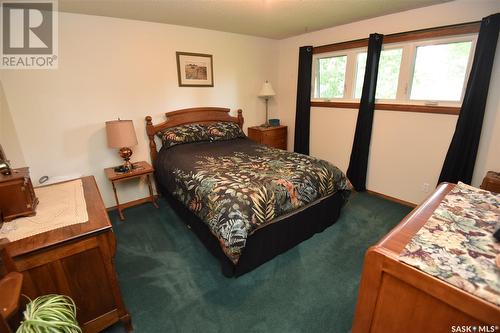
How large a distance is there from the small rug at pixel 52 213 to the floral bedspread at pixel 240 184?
2.68ft

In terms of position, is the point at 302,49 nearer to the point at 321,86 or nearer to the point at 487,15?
the point at 321,86

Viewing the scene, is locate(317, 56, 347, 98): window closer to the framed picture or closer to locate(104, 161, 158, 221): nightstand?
the framed picture

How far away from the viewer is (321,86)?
3787 millimetres

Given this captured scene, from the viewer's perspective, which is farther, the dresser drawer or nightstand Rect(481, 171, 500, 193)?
the dresser drawer

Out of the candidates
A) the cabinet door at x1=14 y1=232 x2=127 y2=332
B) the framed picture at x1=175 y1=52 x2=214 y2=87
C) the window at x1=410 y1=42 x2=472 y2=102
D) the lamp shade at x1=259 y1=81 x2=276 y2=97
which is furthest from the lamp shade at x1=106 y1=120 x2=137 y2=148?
the window at x1=410 y1=42 x2=472 y2=102

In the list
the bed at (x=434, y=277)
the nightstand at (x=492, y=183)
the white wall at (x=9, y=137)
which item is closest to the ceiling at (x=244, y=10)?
the white wall at (x=9, y=137)

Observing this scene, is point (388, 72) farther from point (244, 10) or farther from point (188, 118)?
point (188, 118)

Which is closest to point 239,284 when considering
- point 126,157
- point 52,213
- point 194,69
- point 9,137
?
point 52,213

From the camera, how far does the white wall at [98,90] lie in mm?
2438

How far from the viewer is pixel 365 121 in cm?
313

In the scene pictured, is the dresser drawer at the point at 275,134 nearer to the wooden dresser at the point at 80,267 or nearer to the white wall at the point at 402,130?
the white wall at the point at 402,130

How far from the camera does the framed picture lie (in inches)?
127

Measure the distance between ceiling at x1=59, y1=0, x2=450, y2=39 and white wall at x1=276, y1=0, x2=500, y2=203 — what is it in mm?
163

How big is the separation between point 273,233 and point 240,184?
0.51m
